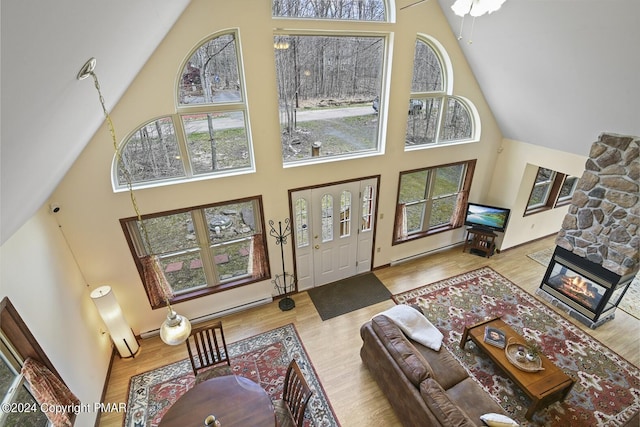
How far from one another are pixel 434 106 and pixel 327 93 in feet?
6.69

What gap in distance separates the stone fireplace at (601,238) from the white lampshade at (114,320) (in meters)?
6.67

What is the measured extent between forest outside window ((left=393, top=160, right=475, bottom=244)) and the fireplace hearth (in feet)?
6.16

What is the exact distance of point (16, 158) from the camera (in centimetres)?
162

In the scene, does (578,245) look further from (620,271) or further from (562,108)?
(562,108)

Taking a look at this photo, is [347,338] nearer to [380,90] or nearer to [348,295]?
[348,295]

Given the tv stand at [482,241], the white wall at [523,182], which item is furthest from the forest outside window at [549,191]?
the tv stand at [482,241]

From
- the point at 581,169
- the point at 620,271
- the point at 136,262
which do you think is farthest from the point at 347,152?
the point at 620,271

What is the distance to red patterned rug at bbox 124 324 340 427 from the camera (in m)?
3.66

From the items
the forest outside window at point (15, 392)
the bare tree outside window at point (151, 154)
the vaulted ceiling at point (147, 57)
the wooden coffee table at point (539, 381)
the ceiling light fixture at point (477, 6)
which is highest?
the ceiling light fixture at point (477, 6)

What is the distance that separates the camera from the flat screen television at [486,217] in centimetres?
609

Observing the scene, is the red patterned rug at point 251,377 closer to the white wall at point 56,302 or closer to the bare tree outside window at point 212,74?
the white wall at point 56,302

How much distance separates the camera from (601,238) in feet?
15.0

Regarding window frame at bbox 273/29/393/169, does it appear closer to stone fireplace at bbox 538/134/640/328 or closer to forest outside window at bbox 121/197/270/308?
forest outside window at bbox 121/197/270/308

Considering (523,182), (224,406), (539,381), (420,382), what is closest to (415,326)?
(420,382)
